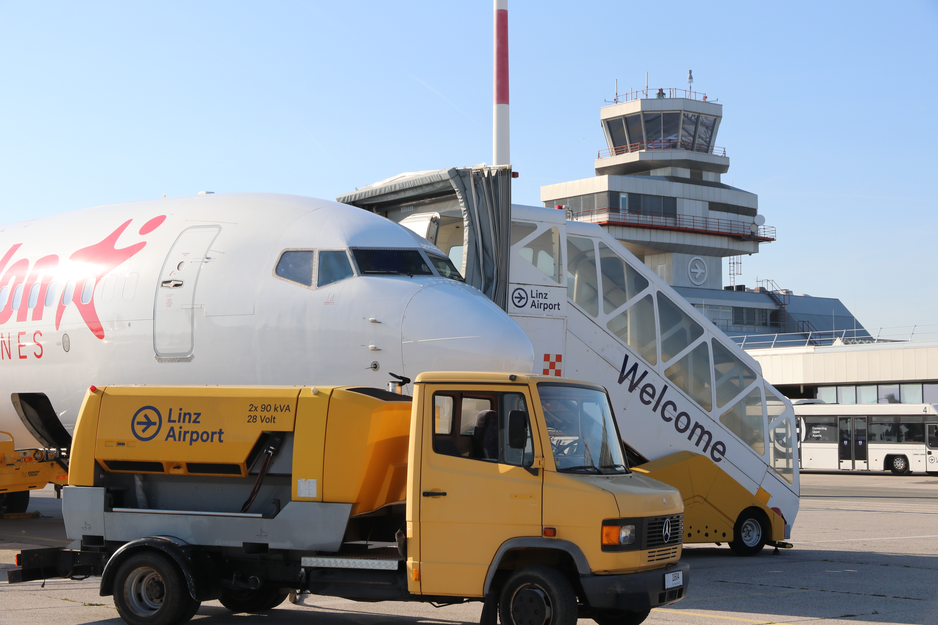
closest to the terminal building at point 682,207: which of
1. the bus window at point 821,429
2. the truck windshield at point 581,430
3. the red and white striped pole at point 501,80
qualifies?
the bus window at point 821,429

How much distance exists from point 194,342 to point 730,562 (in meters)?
9.67

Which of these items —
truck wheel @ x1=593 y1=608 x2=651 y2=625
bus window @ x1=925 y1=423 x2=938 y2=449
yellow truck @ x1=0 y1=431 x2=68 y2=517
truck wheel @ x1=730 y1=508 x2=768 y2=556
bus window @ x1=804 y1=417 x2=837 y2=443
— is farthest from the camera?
bus window @ x1=804 y1=417 x2=837 y2=443

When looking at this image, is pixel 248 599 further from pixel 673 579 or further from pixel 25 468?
pixel 25 468

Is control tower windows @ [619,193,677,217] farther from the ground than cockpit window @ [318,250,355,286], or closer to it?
farther from the ground

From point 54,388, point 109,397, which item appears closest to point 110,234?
point 54,388

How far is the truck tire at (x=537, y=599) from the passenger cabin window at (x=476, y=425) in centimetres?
99

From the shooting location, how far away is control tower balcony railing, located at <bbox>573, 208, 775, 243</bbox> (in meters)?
73.5

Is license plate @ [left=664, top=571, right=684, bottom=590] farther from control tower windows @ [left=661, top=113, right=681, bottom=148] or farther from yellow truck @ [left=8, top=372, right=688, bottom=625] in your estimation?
control tower windows @ [left=661, top=113, right=681, bottom=148]

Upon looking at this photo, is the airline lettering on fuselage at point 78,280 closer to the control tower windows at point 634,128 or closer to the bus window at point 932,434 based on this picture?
the bus window at point 932,434

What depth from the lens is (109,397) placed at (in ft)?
31.5

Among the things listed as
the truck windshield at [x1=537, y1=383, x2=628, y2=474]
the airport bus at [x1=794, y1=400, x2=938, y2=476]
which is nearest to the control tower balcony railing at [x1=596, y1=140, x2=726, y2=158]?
the airport bus at [x1=794, y1=400, x2=938, y2=476]

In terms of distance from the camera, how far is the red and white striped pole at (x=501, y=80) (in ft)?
100

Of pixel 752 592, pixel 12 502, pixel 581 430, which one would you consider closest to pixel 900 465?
pixel 752 592

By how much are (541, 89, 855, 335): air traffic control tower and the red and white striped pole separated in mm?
43606
